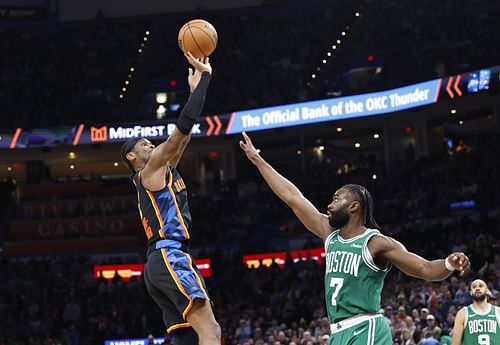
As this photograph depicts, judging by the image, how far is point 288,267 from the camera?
80.4 ft

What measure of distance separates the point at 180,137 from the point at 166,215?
0.60 meters

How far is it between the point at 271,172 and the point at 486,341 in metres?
4.46

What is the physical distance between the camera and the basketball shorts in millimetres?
6441

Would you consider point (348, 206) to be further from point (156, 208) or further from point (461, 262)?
point (156, 208)

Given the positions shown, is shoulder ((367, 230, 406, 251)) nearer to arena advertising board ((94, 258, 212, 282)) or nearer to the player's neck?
the player's neck

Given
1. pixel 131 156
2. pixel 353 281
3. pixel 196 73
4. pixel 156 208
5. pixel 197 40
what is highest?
A: pixel 197 40

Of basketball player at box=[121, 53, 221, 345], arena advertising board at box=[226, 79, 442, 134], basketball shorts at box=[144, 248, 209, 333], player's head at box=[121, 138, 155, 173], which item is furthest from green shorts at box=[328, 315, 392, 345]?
arena advertising board at box=[226, 79, 442, 134]

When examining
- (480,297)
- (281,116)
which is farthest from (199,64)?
(281,116)

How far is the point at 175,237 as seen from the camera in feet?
21.8

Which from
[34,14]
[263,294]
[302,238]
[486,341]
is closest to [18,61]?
[34,14]

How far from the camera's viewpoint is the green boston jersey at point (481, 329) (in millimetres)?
9969

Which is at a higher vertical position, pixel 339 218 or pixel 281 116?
pixel 281 116

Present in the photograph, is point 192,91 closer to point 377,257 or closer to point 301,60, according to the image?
point 377,257

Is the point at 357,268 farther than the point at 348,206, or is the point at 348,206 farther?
the point at 348,206
